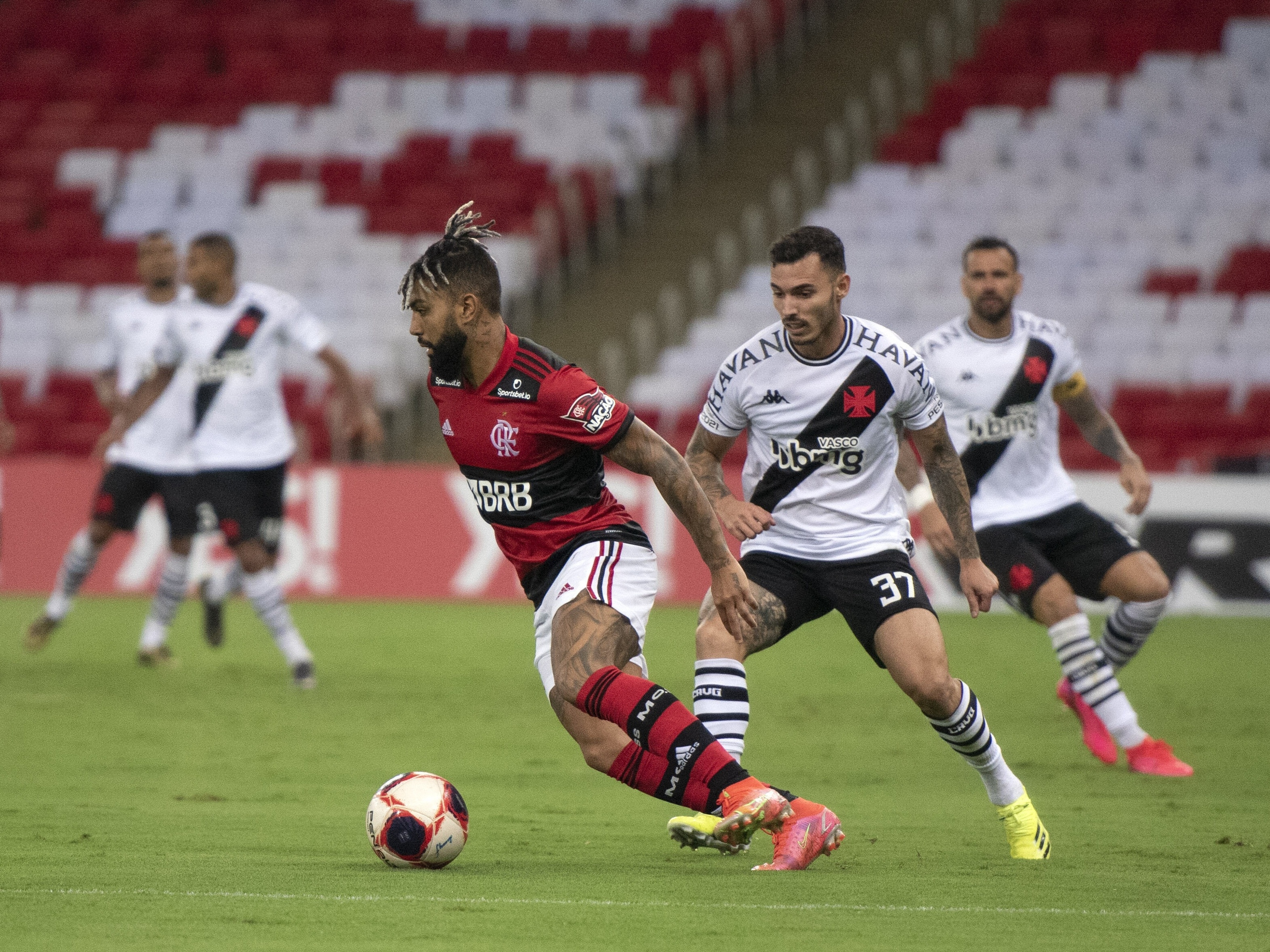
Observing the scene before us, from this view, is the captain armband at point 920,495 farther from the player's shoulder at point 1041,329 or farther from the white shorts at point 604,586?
the white shorts at point 604,586

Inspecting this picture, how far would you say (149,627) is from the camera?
1189 centimetres

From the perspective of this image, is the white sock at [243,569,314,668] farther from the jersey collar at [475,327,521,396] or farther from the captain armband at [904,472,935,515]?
the jersey collar at [475,327,521,396]

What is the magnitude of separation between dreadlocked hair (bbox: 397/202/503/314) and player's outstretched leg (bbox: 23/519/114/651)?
6.69 meters

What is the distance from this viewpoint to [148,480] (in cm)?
1187

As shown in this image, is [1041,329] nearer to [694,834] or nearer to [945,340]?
[945,340]

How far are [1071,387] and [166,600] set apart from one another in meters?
6.29

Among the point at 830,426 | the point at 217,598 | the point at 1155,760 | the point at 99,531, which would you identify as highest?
the point at 830,426

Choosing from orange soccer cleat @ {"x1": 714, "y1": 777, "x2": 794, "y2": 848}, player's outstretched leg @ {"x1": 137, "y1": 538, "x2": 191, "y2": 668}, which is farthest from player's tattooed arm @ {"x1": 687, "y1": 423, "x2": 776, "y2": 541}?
player's outstretched leg @ {"x1": 137, "y1": 538, "x2": 191, "y2": 668}

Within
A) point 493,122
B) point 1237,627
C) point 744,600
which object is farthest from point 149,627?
point 493,122

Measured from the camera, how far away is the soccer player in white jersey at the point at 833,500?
19.7ft

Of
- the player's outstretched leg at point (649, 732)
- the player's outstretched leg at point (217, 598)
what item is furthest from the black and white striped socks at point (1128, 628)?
the player's outstretched leg at point (217, 598)

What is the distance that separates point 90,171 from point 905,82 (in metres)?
10.9

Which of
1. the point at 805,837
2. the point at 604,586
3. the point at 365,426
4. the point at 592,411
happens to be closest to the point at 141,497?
the point at 365,426

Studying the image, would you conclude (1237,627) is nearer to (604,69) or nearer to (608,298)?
(608,298)
